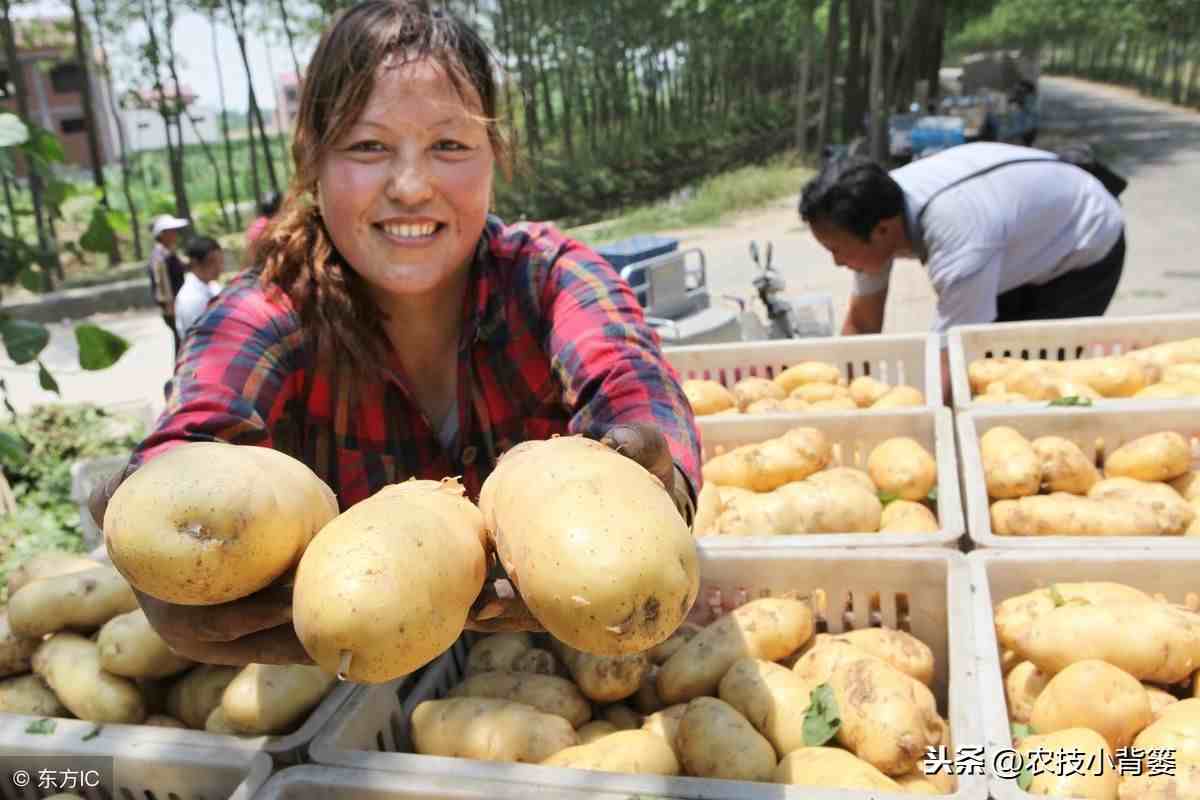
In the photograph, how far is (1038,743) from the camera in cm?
170

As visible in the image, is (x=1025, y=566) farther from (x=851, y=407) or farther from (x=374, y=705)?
(x=374, y=705)

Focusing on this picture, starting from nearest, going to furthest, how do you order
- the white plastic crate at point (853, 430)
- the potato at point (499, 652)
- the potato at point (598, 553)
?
the potato at point (598, 553), the potato at point (499, 652), the white plastic crate at point (853, 430)

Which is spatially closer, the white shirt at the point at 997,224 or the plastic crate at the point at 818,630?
the plastic crate at the point at 818,630

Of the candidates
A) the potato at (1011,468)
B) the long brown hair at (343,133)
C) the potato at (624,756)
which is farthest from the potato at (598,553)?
the potato at (1011,468)

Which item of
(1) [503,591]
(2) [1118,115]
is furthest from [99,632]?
(2) [1118,115]

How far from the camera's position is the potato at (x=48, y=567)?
2.27 metres

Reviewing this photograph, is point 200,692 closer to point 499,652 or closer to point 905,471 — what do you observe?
point 499,652

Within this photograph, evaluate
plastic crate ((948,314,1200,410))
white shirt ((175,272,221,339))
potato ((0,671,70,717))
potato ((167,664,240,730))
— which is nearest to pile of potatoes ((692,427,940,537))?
plastic crate ((948,314,1200,410))

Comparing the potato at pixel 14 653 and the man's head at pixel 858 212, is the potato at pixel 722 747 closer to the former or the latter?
the potato at pixel 14 653

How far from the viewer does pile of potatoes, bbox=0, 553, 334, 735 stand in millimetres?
1797

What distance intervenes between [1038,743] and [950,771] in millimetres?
229

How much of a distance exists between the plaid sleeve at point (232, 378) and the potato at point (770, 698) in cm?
112

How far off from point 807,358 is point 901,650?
1.79 m

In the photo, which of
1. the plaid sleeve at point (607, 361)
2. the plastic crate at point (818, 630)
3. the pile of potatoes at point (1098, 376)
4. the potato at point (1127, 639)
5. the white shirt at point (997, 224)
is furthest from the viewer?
the white shirt at point (997, 224)
